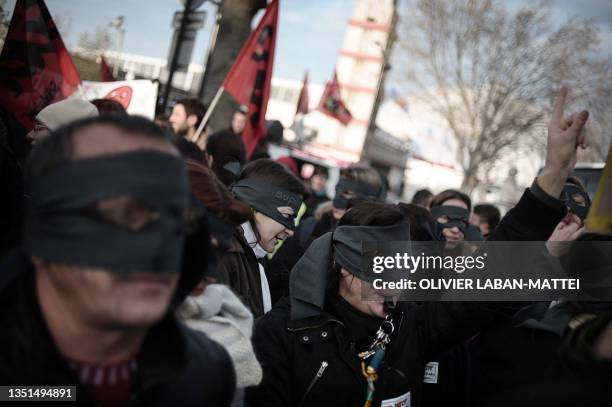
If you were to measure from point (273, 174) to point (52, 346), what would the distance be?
2.14 m

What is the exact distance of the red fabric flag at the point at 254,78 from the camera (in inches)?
258

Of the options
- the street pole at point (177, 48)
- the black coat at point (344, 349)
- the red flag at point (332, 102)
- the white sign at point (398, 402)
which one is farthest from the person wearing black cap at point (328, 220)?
the red flag at point (332, 102)

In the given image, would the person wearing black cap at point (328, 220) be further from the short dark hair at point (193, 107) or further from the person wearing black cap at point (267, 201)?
the short dark hair at point (193, 107)

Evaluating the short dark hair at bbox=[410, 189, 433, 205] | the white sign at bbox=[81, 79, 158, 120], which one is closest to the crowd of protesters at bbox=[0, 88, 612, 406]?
the white sign at bbox=[81, 79, 158, 120]

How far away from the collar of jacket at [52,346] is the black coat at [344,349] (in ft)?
2.57

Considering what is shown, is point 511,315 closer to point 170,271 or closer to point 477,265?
point 477,265

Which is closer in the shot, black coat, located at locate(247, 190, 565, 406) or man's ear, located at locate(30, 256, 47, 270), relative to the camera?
man's ear, located at locate(30, 256, 47, 270)

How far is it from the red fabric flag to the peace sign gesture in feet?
15.1

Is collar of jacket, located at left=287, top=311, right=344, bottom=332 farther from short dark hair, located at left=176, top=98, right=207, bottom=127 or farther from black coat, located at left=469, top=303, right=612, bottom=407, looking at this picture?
short dark hair, located at left=176, top=98, right=207, bottom=127

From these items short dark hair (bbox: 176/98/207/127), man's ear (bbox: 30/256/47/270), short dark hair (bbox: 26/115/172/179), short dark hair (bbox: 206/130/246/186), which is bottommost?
short dark hair (bbox: 206/130/246/186)

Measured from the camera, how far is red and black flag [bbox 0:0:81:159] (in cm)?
408

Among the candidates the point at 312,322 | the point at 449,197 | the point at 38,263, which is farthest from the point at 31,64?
the point at 449,197

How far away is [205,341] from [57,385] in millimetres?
467

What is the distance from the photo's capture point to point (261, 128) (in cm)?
672
